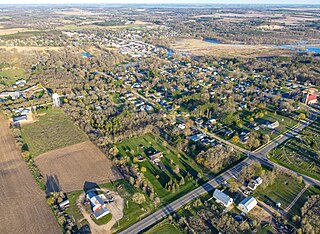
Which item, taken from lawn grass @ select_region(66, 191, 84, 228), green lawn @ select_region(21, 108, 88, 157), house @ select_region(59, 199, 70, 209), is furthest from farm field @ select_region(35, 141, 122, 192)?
house @ select_region(59, 199, 70, 209)

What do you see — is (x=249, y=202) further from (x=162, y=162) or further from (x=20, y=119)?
(x=20, y=119)

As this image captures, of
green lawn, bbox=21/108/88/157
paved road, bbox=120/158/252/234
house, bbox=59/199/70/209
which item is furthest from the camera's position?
green lawn, bbox=21/108/88/157

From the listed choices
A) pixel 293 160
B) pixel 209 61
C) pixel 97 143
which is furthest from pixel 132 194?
pixel 209 61

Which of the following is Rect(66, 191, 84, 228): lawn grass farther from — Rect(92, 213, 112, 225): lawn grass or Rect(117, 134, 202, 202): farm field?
Rect(117, 134, 202, 202): farm field

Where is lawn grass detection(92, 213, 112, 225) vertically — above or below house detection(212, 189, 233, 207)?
below

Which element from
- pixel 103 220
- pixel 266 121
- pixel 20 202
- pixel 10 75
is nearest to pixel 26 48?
pixel 10 75

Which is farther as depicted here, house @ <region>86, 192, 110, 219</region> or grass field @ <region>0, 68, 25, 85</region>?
grass field @ <region>0, 68, 25, 85</region>

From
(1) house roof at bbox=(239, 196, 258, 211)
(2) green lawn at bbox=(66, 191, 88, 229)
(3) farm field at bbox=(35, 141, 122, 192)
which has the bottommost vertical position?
(3) farm field at bbox=(35, 141, 122, 192)
